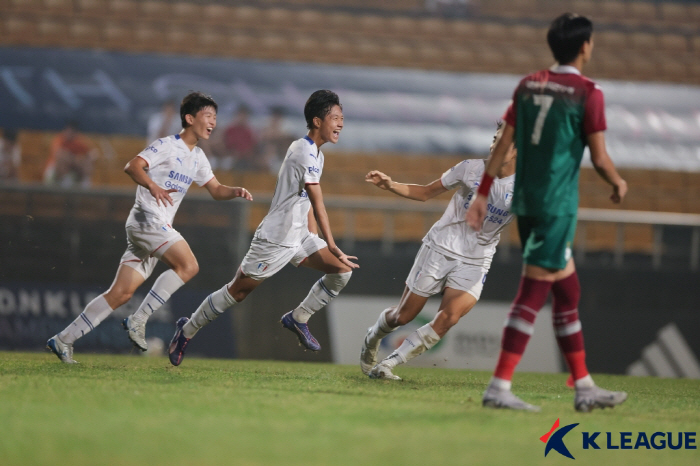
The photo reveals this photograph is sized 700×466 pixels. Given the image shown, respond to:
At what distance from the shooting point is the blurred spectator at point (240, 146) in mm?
12539

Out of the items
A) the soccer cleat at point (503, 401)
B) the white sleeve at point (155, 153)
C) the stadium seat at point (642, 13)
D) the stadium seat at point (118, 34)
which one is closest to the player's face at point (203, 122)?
the white sleeve at point (155, 153)

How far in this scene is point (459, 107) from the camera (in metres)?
13.8

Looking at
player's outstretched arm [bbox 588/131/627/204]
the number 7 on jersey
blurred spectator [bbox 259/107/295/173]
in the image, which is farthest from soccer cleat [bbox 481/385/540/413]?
blurred spectator [bbox 259/107/295/173]

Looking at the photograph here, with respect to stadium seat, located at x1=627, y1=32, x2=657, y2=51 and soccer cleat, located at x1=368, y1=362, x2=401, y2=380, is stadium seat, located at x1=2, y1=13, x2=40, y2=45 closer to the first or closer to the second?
soccer cleat, located at x1=368, y1=362, x2=401, y2=380

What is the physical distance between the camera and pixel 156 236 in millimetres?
5820

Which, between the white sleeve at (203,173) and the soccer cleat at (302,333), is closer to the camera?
the soccer cleat at (302,333)

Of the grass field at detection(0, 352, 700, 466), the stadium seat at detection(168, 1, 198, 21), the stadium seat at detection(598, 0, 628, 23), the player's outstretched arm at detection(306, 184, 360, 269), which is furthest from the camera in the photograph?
the stadium seat at detection(598, 0, 628, 23)

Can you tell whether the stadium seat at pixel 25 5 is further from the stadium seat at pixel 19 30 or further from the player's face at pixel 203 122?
the player's face at pixel 203 122

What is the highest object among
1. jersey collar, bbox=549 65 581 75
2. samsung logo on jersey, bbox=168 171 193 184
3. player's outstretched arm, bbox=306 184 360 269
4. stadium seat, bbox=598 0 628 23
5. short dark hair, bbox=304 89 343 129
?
stadium seat, bbox=598 0 628 23

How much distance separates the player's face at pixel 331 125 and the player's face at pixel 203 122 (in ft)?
2.90

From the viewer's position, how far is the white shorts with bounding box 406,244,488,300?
557cm

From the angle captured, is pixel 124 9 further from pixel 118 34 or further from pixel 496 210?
pixel 496 210

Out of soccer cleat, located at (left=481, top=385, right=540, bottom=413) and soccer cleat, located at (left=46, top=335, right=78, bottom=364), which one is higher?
soccer cleat, located at (left=481, top=385, right=540, bottom=413)

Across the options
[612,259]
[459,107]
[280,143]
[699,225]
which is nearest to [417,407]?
[612,259]
